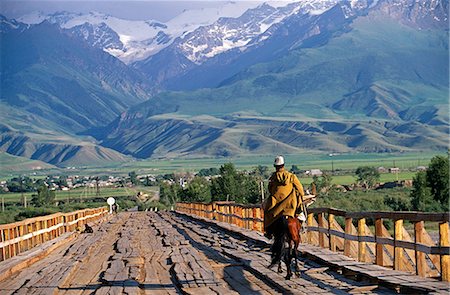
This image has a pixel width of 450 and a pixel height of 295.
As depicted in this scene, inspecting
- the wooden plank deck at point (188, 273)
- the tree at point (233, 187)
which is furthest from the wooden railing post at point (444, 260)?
the tree at point (233, 187)

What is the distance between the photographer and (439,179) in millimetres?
81062

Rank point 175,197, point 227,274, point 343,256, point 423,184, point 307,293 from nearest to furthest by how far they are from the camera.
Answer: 1. point 307,293
2. point 227,274
3. point 343,256
4. point 423,184
5. point 175,197

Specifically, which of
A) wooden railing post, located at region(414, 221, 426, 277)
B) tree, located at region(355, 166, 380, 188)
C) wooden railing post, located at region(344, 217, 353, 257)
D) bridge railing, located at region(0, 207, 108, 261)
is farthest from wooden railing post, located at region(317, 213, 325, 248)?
tree, located at region(355, 166, 380, 188)

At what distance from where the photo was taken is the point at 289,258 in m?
15.2

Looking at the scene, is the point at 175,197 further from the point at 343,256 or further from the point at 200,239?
the point at 343,256

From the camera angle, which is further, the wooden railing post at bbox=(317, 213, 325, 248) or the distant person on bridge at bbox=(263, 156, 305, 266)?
the wooden railing post at bbox=(317, 213, 325, 248)

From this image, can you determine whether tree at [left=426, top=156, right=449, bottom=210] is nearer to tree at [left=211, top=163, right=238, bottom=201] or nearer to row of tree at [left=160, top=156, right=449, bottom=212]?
row of tree at [left=160, top=156, right=449, bottom=212]

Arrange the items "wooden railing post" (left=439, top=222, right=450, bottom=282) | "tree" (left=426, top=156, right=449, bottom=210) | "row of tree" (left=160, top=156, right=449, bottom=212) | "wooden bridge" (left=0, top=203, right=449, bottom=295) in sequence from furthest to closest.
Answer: "tree" (left=426, top=156, right=449, bottom=210) < "row of tree" (left=160, top=156, right=449, bottom=212) < "wooden bridge" (left=0, top=203, right=449, bottom=295) < "wooden railing post" (left=439, top=222, right=450, bottom=282)

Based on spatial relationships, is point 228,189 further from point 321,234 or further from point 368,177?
point 321,234

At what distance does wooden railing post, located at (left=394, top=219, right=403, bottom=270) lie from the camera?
1506cm

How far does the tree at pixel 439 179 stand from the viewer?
79.1 metres

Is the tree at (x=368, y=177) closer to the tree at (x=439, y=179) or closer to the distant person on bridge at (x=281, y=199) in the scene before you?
the tree at (x=439, y=179)

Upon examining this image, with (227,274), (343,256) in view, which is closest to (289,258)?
(227,274)

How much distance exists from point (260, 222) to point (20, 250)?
22.4ft
